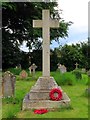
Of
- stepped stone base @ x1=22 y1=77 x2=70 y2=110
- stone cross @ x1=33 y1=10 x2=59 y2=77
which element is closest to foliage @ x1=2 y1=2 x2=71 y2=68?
stone cross @ x1=33 y1=10 x2=59 y2=77

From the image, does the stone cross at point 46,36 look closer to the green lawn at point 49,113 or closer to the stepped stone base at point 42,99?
the stepped stone base at point 42,99

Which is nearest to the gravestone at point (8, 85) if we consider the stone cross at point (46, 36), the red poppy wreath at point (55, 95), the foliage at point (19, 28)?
the stone cross at point (46, 36)

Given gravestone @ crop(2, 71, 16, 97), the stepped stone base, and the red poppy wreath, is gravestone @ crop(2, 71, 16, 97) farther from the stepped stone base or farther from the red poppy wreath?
the red poppy wreath

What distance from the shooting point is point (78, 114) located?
30.6ft

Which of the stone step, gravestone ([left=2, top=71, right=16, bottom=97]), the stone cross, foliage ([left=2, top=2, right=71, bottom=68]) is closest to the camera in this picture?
the stone step

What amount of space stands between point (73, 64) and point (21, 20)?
29.6 ft

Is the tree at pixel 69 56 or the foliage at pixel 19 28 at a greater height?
the foliage at pixel 19 28

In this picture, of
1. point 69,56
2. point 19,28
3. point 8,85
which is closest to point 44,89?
point 8,85

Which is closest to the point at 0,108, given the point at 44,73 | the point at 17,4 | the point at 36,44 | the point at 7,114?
the point at 7,114

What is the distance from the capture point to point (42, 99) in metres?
10.4

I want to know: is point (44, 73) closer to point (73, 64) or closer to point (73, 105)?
point (73, 105)

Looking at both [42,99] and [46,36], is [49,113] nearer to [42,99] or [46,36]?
[42,99]

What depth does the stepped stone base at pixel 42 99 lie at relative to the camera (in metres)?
10.2

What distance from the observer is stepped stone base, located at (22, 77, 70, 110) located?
33.3 ft
